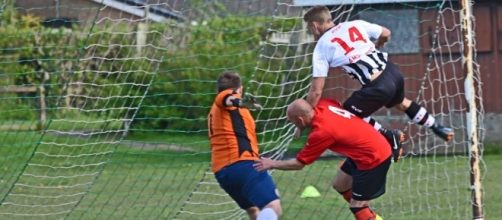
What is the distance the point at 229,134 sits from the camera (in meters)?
9.66

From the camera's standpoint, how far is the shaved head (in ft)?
28.8

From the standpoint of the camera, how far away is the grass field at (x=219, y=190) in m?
11.9

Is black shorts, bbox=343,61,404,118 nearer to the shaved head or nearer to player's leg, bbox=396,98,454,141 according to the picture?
player's leg, bbox=396,98,454,141

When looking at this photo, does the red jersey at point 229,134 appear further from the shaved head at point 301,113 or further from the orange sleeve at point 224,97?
the shaved head at point 301,113

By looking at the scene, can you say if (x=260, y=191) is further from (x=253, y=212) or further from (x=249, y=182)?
(x=253, y=212)

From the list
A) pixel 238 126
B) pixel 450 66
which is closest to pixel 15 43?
pixel 450 66

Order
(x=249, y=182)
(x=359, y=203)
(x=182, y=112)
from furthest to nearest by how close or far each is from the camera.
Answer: (x=182, y=112)
(x=249, y=182)
(x=359, y=203)

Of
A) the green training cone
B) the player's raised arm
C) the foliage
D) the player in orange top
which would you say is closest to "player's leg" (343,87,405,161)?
the player's raised arm

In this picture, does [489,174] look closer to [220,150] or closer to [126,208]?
[126,208]

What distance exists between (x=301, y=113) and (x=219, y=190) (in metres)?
5.12

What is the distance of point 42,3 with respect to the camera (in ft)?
64.2

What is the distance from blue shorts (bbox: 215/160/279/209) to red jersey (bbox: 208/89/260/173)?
6cm

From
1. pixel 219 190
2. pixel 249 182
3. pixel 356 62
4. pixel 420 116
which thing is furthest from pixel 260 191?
pixel 219 190

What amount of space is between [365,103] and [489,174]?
5.36m
